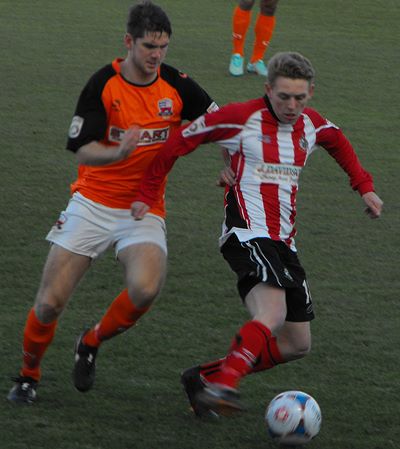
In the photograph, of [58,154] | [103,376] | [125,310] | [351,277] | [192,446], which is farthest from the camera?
[58,154]

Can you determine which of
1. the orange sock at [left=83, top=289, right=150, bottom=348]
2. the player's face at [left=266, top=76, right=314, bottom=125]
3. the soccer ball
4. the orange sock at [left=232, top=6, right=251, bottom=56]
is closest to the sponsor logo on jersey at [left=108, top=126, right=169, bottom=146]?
the player's face at [left=266, top=76, right=314, bottom=125]

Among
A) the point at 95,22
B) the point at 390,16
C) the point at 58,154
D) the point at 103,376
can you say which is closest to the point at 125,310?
the point at 103,376

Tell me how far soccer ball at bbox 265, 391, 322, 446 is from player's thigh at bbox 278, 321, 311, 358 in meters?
0.27

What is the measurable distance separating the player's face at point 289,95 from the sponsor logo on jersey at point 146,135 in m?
0.54

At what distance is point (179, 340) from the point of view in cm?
568

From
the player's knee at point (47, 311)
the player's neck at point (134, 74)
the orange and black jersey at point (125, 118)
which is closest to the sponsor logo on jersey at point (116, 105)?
the orange and black jersey at point (125, 118)

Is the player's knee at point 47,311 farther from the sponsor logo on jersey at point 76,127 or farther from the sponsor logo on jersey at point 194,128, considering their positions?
the sponsor logo on jersey at point 194,128

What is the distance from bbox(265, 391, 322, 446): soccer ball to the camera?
4539mm

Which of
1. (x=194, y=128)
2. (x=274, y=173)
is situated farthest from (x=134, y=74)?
(x=274, y=173)

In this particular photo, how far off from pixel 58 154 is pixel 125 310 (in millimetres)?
4271

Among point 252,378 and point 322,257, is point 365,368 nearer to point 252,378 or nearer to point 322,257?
point 252,378

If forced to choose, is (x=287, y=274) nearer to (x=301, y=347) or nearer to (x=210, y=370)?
(x=301, y=347)

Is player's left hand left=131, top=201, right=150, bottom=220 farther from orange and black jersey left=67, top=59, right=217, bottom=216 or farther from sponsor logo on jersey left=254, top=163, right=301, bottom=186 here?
sponsor logo on jersey left=254, top=163, right=301, bottom=186

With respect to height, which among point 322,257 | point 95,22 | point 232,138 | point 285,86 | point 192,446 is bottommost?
point 95,22
